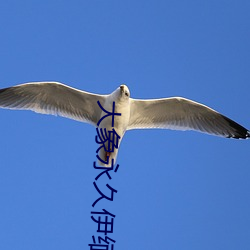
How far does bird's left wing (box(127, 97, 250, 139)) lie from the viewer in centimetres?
639

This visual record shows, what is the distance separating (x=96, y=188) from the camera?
4879mm

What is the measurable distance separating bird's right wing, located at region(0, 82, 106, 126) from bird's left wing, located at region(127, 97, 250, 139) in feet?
1.73

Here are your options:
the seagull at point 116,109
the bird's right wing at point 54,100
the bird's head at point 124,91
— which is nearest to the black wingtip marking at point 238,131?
the seagull at point 116,109

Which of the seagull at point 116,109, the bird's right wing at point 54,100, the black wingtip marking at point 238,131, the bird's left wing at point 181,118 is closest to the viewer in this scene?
the seagull at point 116,109

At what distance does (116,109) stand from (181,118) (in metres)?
1.12

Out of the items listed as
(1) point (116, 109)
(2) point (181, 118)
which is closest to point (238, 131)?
(2) point (181, 118)

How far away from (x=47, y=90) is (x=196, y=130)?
2017 millimetres

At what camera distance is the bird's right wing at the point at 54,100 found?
20.4 feet

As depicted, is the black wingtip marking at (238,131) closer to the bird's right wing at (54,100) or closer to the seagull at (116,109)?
the seagull at (116,109)

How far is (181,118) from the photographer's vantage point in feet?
21.8

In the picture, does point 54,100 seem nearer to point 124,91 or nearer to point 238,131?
point 124,91

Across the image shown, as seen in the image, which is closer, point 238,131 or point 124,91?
point 124,91

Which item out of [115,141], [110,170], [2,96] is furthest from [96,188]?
[2,96]

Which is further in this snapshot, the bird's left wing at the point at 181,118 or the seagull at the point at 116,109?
the bird's left wing at the point at 181,118
